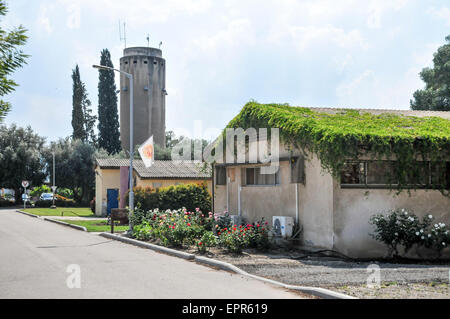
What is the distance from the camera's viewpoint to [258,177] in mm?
18078

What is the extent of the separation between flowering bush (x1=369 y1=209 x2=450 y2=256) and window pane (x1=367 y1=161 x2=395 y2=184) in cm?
102

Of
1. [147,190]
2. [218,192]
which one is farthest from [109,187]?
[218,192]

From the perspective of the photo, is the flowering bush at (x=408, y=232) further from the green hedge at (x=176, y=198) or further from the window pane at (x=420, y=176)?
the green hedge at (x=176, y=198)

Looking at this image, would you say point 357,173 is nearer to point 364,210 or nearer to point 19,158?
point 364,210

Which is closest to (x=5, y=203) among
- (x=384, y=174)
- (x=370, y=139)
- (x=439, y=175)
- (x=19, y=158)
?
(x=19, y=158)

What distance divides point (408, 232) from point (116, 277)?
7.52 m

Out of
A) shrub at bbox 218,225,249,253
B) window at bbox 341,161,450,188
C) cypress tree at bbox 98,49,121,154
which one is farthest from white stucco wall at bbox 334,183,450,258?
cypress tree at bbox 98,49,121,154

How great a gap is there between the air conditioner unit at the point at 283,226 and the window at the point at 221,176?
180 inches

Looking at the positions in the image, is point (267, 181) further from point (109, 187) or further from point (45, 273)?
point (109, 187)

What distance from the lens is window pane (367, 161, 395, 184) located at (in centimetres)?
1409

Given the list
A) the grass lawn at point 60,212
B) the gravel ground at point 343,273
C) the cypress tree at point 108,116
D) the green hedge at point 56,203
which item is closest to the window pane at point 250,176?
the gravel ground at point 343,273

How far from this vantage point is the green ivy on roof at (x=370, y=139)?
13430 millimetres

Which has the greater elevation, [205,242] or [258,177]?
[258,177]

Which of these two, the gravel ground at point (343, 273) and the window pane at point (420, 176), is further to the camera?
the window pane at point (420, 176)
